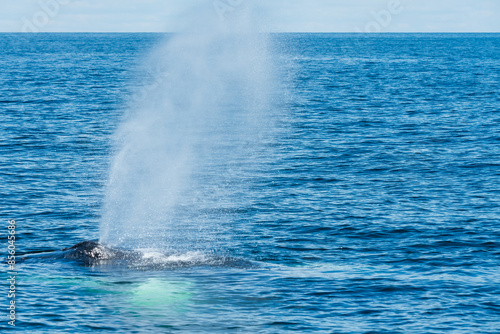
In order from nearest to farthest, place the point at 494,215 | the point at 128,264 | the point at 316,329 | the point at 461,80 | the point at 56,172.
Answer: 1. the point at 316,329
2. the point at 128,264
3. the point at 494,215
4. the point at 56,172
5. the point at 461,80

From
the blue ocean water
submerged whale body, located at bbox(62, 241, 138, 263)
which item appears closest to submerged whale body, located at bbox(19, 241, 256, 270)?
submerged whale body, located at bbox(62, 241, 138, 263)

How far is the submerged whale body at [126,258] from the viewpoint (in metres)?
39.8

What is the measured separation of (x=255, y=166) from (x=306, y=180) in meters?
7.28

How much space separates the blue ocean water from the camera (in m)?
33.6

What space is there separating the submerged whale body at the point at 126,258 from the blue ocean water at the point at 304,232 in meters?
0.52

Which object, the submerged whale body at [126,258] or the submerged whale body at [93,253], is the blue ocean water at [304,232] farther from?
the submerged whale body at [93,253]

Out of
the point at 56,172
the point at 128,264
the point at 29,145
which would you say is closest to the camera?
the point at 128,264

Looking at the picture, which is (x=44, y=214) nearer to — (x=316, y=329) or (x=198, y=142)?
(x=316, y=329)

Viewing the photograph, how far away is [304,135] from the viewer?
8325 centimetres

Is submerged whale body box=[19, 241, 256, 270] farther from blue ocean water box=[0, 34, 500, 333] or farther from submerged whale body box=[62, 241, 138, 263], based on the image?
blue ocean water box=[0, 34, 500, 333]

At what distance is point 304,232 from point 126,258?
39.4 ft

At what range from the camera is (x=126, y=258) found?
40594mm

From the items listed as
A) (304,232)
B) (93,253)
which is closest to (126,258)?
(93,253)

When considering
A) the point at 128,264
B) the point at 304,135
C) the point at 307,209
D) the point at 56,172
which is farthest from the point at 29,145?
the point at 128,264
